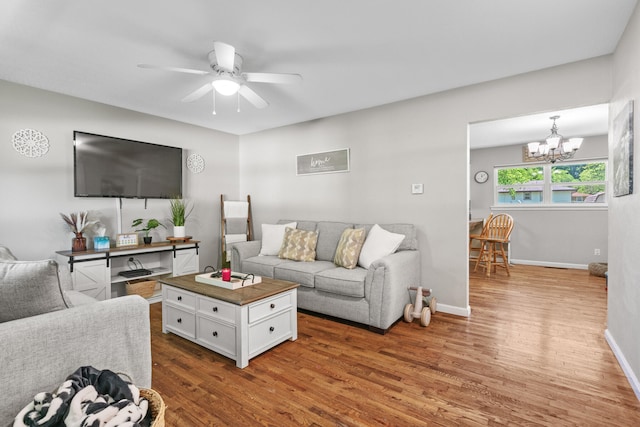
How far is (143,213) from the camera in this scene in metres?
3.88

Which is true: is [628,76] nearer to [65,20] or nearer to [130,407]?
[130,407]

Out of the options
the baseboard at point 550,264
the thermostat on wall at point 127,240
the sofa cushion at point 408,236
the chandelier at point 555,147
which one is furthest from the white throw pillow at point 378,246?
the baseboard at point 550,264

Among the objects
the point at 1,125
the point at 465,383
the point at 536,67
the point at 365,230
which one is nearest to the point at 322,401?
the point at 465,383

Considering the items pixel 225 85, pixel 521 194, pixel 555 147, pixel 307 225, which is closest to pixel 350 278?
pixel 307 225

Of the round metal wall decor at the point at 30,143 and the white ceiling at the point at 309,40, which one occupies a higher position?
the white ceiling at the point at 309,40

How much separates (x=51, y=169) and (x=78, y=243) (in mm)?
817

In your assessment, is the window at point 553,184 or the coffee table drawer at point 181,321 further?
the window at point 553,184

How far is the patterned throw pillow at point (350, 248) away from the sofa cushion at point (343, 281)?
0.10 metres

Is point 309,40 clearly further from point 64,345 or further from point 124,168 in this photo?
point 124,168

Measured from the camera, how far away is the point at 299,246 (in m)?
3.62

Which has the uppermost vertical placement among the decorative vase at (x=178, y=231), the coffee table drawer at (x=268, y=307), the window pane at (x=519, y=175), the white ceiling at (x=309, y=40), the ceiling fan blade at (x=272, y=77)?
the white ceiling at (x=309, y=40)

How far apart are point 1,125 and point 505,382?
468 cm

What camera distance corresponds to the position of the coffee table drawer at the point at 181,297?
2510 mm

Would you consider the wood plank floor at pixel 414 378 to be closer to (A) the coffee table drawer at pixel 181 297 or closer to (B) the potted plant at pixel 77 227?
(A) the coffee table drawer at pixel 181 297
